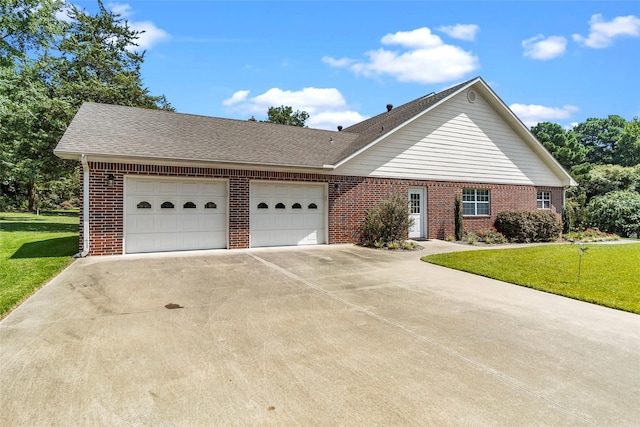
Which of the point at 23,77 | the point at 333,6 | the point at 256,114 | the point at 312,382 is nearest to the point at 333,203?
the point at 333,6

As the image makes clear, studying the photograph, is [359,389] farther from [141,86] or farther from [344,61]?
[141,86]

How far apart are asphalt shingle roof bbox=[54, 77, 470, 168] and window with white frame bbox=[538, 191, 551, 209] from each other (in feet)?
23.8

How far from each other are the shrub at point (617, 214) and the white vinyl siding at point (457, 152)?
4.10 m

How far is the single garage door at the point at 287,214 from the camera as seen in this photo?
1134 cm

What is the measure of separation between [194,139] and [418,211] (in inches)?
350

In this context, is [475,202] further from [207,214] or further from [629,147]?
[629,147]

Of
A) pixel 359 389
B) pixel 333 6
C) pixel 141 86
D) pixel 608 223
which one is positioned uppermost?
pixel 141 86

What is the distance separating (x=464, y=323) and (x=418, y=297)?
50.9 inches

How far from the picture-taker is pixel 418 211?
14.3 m

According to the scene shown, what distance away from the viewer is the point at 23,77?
19.1 metres

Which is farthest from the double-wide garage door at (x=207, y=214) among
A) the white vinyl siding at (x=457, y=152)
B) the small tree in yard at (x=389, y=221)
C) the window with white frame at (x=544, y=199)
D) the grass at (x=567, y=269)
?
the window with white frame at (x=544, y=199)

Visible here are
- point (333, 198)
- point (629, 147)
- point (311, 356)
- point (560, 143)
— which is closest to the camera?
point (311, 356)

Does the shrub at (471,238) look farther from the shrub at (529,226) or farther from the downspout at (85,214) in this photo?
the downspout at (85,214)

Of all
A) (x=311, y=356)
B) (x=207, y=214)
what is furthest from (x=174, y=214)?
(x=311, y=356)
